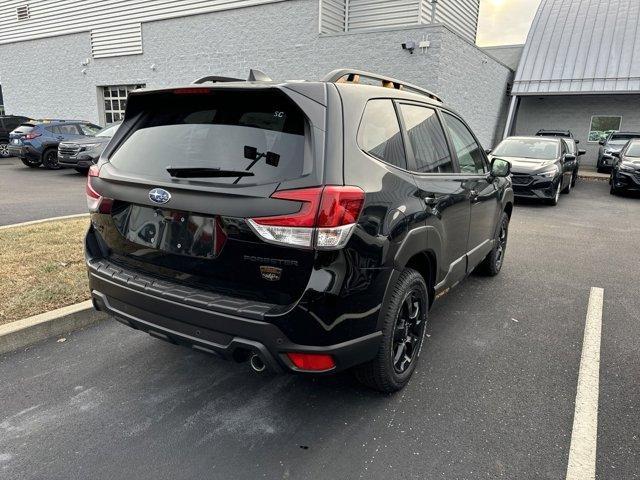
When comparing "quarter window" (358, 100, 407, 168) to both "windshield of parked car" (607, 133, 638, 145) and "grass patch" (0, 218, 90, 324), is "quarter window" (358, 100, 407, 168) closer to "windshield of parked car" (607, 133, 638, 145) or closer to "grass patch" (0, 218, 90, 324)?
"grass patch" (0, 218, 90, 324)

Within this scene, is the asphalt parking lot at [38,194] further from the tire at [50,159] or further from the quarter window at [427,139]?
the quarter window at [427,139]

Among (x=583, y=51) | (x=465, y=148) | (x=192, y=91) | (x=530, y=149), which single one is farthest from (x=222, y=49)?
(x=192, y=91)

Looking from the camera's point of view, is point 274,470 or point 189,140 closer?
point 274,470

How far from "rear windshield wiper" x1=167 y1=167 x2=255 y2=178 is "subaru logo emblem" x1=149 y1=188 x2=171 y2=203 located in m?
0.11

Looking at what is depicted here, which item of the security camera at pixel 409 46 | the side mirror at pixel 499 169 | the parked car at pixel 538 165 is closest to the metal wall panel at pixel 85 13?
the security camera at pixel 409 46

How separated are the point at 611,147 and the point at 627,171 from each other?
7.34 m

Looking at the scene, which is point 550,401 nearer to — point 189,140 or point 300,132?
point 300,132

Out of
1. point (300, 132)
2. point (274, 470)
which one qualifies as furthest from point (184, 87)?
point (274, 470)

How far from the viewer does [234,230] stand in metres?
2.21

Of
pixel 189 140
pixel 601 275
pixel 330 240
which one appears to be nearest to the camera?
pixel 330 240

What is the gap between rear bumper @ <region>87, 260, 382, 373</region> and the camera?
2205mm

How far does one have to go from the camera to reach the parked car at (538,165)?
34.4 ft

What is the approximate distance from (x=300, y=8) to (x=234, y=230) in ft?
51.2

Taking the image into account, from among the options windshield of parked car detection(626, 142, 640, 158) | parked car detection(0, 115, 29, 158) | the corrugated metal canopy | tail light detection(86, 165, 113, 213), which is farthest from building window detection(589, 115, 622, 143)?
parked car detection(0, 115, 29, 158)
